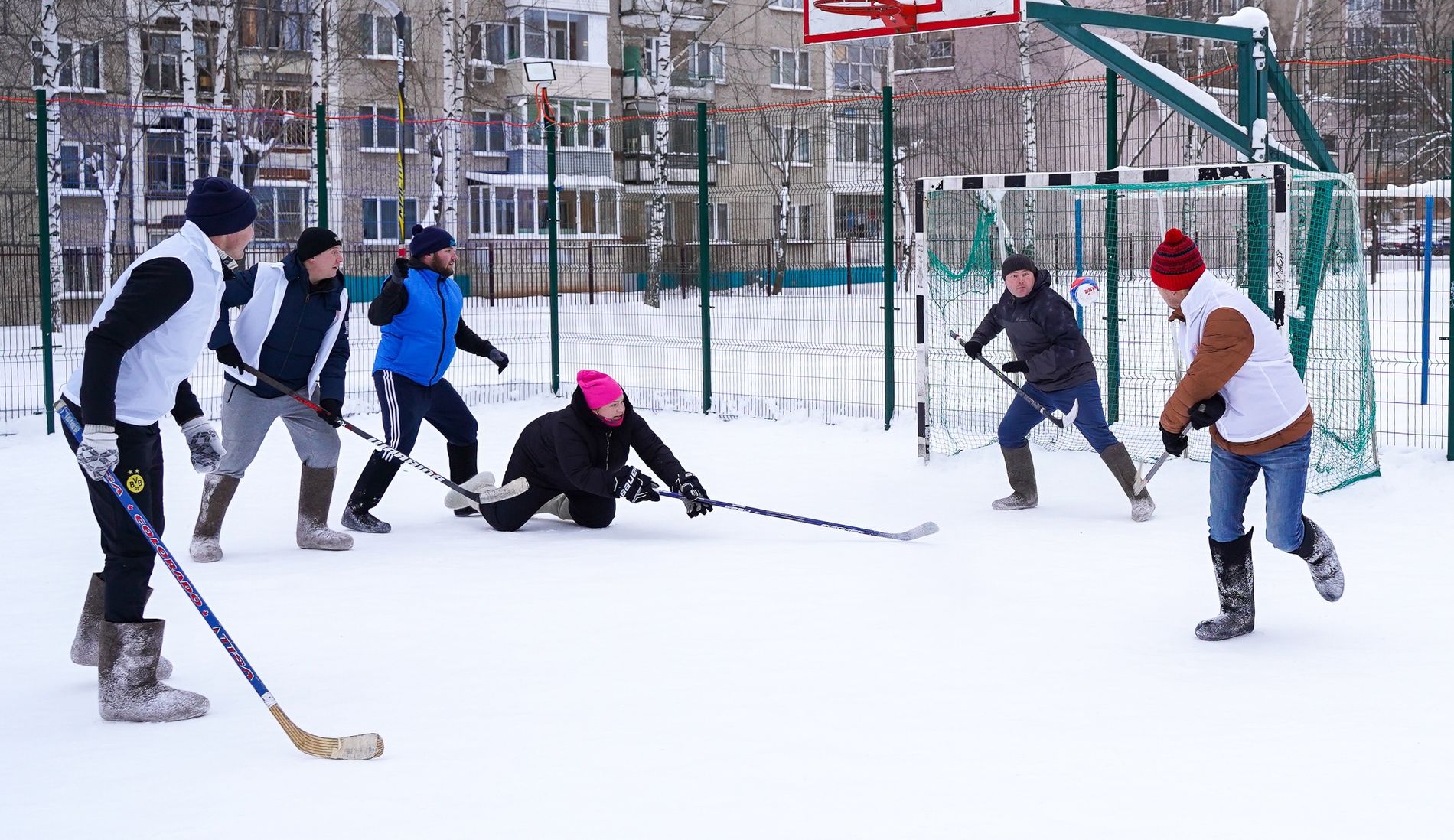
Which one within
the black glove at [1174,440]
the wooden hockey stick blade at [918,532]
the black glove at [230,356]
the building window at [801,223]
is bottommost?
the wooden hockey stick blade at [918,532]

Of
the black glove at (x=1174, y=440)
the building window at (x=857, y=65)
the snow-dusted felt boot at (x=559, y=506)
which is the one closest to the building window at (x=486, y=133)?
the building window at (x=857, y=65)

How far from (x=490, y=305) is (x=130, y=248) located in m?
3.11

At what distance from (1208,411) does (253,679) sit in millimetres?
3203

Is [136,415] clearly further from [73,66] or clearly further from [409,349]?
[73,66]

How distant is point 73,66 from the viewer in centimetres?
2473

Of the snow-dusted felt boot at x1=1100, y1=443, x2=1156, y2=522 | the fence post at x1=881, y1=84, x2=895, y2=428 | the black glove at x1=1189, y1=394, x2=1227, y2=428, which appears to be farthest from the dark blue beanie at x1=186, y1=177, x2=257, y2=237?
the fence post at x1=881, y1=84, x2=895, y2=428

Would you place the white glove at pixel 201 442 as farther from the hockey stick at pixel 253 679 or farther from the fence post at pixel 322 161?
the fence post at pixel 322 161

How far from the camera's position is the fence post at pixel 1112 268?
31.4 ft

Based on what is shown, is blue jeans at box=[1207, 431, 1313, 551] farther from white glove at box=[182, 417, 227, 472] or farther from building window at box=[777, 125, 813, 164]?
building window at box=[777, 125, 813, 164]

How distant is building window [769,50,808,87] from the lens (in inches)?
1550

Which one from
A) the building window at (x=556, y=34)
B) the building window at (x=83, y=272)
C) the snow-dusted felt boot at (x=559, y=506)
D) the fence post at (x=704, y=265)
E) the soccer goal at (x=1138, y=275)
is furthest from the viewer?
the building window at (x=556, y=34)

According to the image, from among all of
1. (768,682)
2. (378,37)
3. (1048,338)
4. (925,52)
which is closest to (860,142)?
(1048,338)

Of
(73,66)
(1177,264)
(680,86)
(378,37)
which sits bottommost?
(1177,264)

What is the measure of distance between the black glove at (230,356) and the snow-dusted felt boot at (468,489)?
1.51 metres
